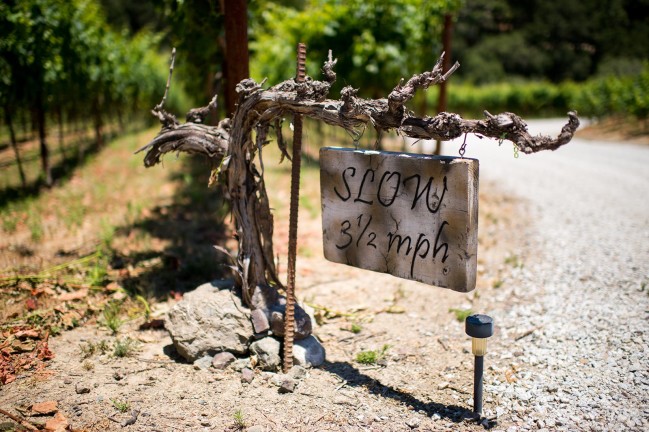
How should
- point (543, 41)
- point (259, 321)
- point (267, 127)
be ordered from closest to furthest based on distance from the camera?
point (267, 127), point (259, 321), point (543, 41)

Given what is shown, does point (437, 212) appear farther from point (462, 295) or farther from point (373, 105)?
point (462, 295)

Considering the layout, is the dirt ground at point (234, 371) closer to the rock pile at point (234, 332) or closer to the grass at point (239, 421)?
the grass at point (239, 421)

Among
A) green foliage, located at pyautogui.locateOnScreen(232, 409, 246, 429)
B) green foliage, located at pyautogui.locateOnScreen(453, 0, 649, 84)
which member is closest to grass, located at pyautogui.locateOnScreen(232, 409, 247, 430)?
green foliage, located at pyautogui.locateOnScreen(232, 409, 246, 429)

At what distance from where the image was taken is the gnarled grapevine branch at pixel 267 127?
121 inches

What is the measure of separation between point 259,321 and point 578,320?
3.09m

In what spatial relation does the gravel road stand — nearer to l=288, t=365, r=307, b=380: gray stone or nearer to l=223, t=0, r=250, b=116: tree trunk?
l=288, t=365, r=307, b=380: gray stone

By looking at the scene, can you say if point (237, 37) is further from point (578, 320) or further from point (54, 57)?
point (54, 57)

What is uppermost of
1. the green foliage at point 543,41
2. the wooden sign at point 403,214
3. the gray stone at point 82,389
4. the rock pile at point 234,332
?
the green foliage at point 543,41

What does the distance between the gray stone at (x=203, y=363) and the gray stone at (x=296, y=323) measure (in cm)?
59

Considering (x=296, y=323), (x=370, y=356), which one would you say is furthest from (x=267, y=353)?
(x=370, y=356)

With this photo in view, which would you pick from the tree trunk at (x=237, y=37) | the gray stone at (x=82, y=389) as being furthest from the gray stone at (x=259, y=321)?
the tree trunk at (x=237, y=37)

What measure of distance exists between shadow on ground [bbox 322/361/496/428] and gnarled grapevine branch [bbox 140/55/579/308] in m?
0.93

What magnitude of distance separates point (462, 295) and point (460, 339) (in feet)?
3.42

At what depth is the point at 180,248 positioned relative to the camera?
684cm
